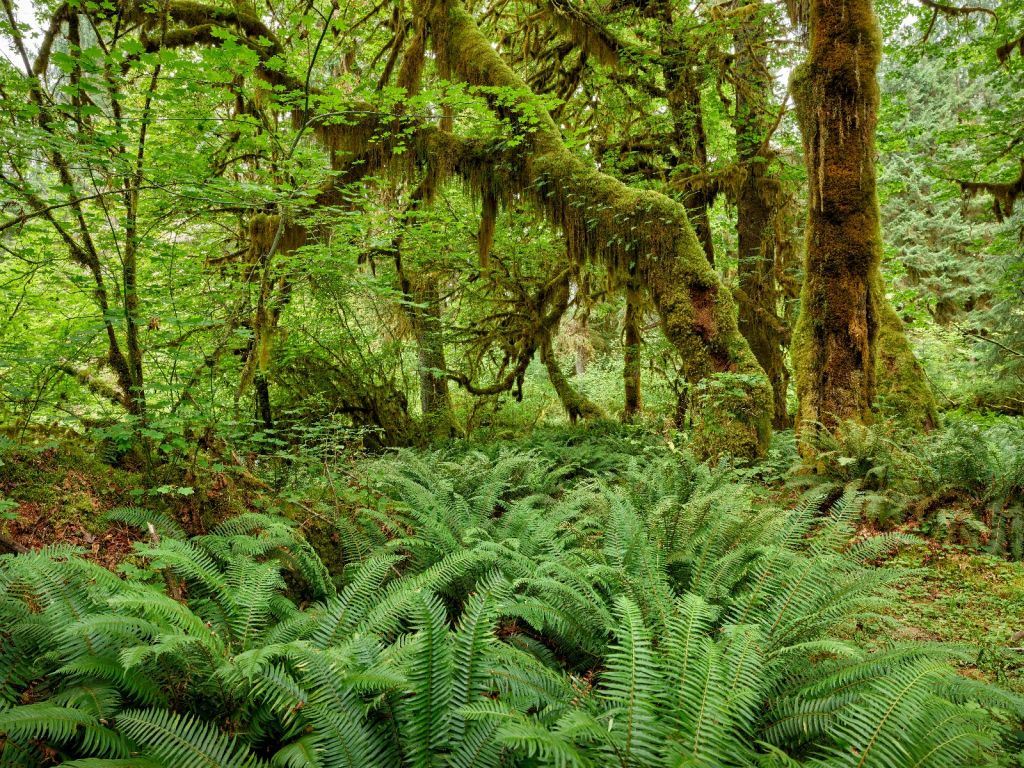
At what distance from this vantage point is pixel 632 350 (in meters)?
8.77

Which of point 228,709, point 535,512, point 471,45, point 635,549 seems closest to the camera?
point 228,709

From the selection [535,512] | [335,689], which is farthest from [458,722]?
[535,512]

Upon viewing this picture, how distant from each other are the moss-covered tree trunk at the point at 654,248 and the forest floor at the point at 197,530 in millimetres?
1904

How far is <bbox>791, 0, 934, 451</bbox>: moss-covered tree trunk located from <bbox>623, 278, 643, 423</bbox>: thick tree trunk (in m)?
2.15

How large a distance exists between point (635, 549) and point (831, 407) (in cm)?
384

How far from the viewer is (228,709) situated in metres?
1.87

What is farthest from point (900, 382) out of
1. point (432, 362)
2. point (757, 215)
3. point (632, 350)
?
point (432, 362)

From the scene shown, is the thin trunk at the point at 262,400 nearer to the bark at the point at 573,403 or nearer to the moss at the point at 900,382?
the bark at the point at 573,403

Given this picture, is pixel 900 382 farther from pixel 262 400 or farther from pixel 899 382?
pixel 262 400

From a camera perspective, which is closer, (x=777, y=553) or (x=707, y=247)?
(x=777, y=553)

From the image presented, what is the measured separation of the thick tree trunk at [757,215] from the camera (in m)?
8.28

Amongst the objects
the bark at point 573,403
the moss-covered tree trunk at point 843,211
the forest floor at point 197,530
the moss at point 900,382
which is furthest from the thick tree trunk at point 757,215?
the forest floor at point 197,530

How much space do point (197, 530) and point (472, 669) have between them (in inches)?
96.3

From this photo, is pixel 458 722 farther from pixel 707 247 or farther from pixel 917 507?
pixel 707 247
